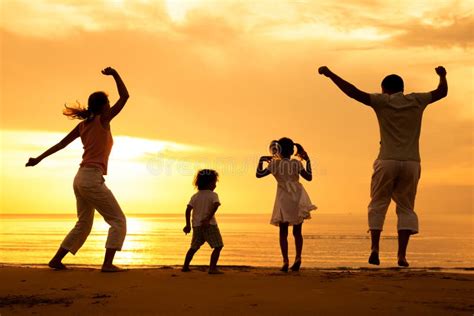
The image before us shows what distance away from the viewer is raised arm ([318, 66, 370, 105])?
7859 millimetres

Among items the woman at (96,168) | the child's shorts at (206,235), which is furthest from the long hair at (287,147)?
the woman at (96,168)

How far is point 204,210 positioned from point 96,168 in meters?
1.98

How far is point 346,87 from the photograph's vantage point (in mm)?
7906

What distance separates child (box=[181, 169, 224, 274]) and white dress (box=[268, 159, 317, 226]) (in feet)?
3.12

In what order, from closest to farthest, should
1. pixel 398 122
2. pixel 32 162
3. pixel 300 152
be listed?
pixel 398 122 → pixel 32 162 → pixel 300 152

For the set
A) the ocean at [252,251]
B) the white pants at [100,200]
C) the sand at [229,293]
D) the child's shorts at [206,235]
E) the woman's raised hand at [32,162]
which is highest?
the woman's raised hand at [32,162]

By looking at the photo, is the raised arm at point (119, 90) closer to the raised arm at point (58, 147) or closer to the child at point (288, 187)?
the raised arm at point (58, 147)

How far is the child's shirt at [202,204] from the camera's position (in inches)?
390

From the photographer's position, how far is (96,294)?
692cm

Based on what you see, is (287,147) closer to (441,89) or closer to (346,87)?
(346,87)

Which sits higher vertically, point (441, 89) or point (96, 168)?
point (441, 89)

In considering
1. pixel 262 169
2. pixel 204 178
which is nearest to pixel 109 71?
pixel 204 178

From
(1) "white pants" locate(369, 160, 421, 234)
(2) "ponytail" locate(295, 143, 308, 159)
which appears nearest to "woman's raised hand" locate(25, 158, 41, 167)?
(2) "ponytail" locate(295, 143, 308, 159)

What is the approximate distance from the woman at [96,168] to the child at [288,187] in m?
2.43
